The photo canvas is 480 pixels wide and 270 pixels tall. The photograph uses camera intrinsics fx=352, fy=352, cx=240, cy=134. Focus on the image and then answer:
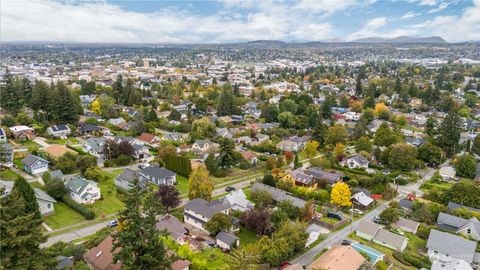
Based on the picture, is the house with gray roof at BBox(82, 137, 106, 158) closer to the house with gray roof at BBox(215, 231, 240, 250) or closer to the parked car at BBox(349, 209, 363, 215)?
the house with gray roof at BBox(215, 231, 240, 250)

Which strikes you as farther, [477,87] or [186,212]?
[477,87]

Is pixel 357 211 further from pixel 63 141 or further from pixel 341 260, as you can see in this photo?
pixel 63 141

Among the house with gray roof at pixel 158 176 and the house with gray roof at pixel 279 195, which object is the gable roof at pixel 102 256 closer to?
the house with gray roof at pixel 158 176

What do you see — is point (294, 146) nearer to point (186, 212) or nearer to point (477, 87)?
point (186, 212)

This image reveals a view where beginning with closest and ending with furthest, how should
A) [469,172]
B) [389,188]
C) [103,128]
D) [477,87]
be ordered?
[389,188] < [469,172] < [103,128] < [477,87]

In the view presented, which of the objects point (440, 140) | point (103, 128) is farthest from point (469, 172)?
point (103, 128)

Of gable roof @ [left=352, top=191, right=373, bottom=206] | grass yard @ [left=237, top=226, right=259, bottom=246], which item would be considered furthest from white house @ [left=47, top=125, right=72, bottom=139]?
gable roof @ [left=352, top=191, right=373, bottom=206]
